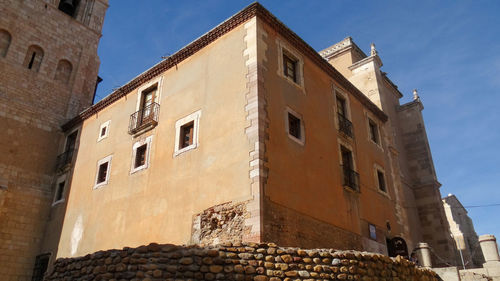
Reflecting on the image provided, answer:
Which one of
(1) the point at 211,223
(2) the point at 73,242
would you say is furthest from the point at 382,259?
(2) the point at 73,242

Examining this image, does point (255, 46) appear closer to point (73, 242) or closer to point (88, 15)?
point (73, 242)

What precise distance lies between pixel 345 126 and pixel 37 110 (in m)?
13.4

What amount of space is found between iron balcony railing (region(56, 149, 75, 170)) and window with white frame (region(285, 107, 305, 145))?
1029 centimetres

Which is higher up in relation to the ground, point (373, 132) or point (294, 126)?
point (373, 132)

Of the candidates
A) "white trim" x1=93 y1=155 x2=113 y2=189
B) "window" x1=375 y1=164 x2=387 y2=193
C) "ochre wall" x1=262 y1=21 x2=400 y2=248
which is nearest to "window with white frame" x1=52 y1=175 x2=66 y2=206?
"white trim" x1=93 y1=155 x2=113 y2=189

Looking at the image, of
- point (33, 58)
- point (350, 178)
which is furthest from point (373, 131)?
point (33, 58)

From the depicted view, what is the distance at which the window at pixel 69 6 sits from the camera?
2192cm

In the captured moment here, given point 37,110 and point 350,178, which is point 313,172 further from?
point 37,110

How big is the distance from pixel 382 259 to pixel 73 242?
35.6ft

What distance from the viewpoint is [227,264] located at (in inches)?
300

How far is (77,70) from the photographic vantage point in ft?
68.2

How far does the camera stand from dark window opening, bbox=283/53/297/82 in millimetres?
12888

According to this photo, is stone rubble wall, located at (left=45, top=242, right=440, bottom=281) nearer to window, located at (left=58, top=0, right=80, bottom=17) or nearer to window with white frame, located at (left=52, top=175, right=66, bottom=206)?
window with white frame, located at (left=52, top=175, right=66, bottom=206)

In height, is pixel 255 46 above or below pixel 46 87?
below
